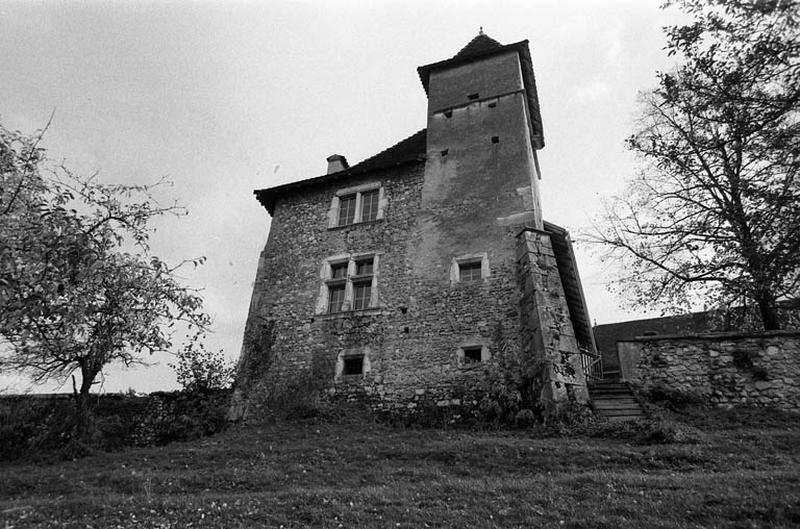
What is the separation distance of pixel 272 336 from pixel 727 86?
11.3 metres

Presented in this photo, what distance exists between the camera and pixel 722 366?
33.5 ft

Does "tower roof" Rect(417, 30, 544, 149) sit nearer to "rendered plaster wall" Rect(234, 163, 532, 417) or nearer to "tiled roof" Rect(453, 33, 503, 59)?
"tiled roof" Rect(453, 33, 503, 59)

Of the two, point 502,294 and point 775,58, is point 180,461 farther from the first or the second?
point 775,58

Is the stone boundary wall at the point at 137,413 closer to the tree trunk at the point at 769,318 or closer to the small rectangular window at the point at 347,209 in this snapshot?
the small rectangular window at the point at 347,209

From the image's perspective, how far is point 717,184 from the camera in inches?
479

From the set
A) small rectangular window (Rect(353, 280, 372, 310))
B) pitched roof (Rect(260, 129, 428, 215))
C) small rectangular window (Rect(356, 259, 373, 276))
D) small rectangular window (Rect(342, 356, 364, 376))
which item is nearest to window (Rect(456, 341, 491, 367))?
small rectangular window (Rect(342, 356, 364, 376))

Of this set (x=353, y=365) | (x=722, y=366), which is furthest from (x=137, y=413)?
(x=722, y=366)

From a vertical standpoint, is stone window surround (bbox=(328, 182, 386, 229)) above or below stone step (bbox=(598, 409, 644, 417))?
above

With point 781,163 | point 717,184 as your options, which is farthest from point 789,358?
point 781,163

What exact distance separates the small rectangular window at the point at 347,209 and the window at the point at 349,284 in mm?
1324

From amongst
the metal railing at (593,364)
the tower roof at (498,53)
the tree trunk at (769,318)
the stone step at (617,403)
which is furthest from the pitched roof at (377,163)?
the tree trunk at (769,318)

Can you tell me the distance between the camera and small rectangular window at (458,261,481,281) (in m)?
12.3

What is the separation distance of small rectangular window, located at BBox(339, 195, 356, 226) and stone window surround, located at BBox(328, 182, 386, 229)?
106 millimetres

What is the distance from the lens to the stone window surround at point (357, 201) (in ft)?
46.7
